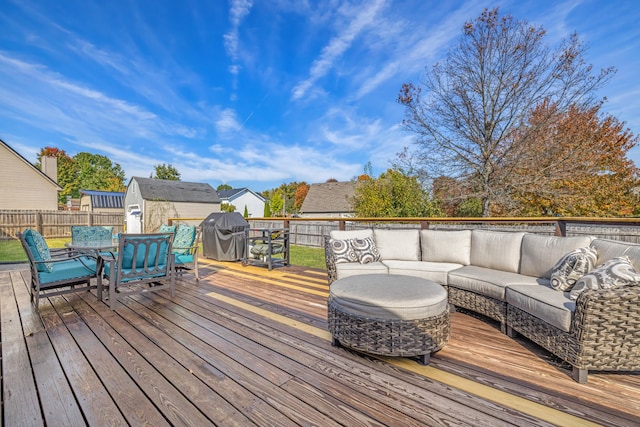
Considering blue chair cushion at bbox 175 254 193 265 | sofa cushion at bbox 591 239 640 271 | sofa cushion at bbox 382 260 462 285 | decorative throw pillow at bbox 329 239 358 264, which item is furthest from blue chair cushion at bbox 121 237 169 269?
sofa cushion at bbox 591 239 640 271

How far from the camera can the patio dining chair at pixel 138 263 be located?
3.11 metres

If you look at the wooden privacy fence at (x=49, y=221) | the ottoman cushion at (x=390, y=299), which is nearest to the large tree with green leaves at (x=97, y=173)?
the wooden privacy fence at (x=49, y=221)

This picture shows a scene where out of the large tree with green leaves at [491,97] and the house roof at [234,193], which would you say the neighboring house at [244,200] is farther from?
the large tree with green leaves at [491,97]

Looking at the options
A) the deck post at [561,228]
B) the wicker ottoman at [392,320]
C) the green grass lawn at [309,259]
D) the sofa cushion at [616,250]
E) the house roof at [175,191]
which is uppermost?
the house roof at [175,191]

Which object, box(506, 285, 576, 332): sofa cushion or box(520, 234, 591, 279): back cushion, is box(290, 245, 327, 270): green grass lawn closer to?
box(520, 234, 591, 279): back cushion

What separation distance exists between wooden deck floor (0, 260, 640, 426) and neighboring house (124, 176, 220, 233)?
14.3 metres

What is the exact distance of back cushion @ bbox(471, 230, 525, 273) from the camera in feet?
10.3

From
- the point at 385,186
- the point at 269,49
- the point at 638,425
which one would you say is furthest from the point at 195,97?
the point at 638,425

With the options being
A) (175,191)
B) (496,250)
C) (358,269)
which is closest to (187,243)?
(358,269)

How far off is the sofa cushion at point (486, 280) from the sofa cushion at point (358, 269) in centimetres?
79

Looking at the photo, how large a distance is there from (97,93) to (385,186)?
449 inches

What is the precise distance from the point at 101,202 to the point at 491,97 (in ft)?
86.3

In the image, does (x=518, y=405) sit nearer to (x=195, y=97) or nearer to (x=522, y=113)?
(x=522, y=113)

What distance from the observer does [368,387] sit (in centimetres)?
172
